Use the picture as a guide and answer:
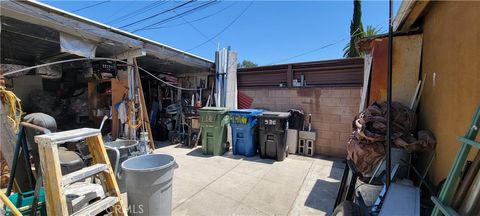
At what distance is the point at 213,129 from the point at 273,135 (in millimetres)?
1469

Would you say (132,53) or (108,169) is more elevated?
(132,53)

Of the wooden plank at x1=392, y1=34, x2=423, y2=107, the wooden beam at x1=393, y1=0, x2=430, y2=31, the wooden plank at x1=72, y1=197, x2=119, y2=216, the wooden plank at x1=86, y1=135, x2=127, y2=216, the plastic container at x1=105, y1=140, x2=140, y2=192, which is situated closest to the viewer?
the wooden plank at x1=72, y1=197, x2=119, y2=216

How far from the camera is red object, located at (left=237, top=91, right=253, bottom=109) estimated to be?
6094mm

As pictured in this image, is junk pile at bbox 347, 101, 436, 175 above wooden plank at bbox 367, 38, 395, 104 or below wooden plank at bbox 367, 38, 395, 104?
below

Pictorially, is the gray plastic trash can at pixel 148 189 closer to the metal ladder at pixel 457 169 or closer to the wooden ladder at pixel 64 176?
the wooden ladder at pixel 64 176

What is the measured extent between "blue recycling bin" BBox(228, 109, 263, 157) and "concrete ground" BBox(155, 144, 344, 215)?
0.23 metres

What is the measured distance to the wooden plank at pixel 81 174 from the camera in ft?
5.47

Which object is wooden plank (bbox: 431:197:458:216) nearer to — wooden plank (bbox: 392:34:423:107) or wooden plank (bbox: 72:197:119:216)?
wooden plank (bbox: 392:34:423:107)

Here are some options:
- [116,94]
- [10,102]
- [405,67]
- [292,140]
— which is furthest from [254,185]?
[116,94]

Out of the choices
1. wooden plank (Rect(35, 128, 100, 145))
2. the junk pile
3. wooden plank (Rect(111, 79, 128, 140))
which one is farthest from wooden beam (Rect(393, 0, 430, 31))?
wooden plank (Rect(111, 79, 128, 140))

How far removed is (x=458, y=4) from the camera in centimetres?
187

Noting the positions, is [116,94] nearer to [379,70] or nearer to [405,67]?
[379,70]

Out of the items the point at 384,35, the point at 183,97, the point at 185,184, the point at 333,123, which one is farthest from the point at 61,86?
the point at 384,35

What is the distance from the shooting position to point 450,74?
6.60 feet
